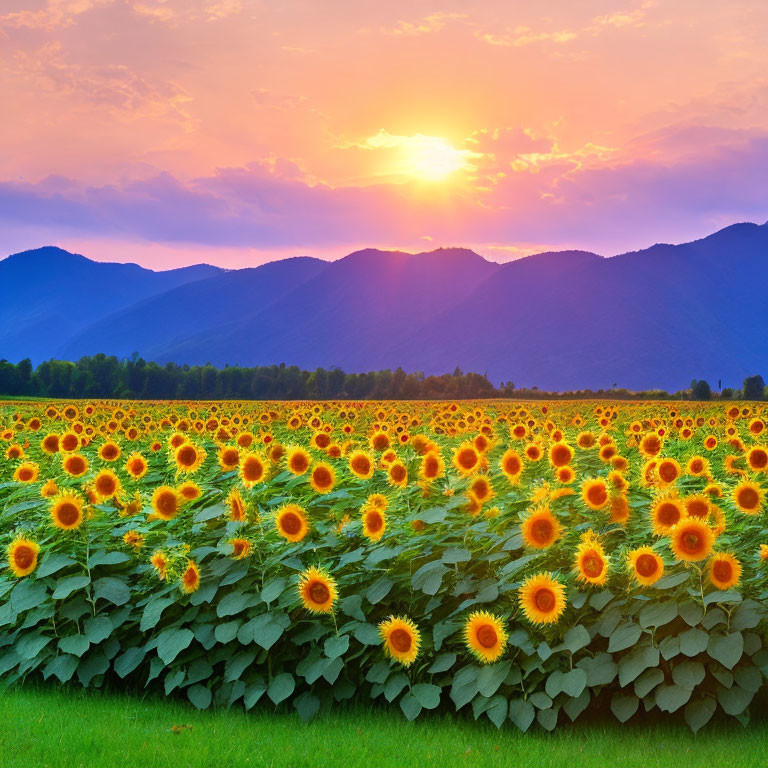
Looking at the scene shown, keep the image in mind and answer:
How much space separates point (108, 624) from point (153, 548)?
804 mm

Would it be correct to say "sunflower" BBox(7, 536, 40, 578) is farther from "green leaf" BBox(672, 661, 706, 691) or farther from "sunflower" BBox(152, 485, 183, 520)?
"green leaf" BBox(672, 661, 706, 691)

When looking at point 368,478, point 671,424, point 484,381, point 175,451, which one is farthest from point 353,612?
point 484,381

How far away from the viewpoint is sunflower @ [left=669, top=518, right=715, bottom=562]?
228 inches

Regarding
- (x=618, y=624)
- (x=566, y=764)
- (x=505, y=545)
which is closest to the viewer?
(x=566, y=764)

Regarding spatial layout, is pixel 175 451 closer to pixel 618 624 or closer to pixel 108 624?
pixel 108 624

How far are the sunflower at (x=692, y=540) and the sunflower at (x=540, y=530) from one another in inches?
32.2

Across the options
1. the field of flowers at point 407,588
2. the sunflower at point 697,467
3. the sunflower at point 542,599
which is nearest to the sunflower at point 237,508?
the field of flowers at point 407,588

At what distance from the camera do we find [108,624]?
22.8 ft

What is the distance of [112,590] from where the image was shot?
702 centimetres

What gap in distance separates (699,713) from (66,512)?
5.01 m

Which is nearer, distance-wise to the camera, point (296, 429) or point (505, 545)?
point (505, 545)

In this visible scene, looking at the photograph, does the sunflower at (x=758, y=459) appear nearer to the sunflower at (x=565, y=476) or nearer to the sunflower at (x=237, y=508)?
the sunflower at (x=565, y=476)

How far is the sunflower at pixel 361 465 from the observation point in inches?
291

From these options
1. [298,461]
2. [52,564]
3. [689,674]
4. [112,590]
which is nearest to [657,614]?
[689,674]
